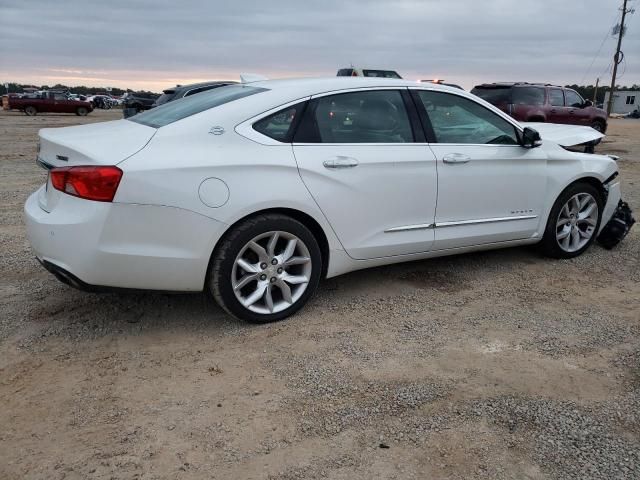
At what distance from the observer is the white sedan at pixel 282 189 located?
3234 mm

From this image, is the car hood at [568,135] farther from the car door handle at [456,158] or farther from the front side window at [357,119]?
the front side window at [357,119]

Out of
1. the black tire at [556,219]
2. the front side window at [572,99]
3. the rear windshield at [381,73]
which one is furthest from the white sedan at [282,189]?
the front side window at [572,99]

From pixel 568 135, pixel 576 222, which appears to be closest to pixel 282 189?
pixel 576 222

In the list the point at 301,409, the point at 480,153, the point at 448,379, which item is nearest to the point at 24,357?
the point at 301,409

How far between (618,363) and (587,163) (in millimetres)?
2369

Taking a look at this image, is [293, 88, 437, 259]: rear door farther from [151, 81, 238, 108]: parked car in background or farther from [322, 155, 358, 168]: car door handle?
[151, 81, 238, 108]: parked car in background

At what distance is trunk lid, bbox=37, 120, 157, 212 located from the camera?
322cm

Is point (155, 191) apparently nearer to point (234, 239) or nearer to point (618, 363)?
point (234, 239)

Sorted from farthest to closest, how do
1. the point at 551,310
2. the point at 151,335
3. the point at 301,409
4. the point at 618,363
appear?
1. the point at 551,310
2. the point at 151,335
3. the point at 618,363
4. the point at 301,409

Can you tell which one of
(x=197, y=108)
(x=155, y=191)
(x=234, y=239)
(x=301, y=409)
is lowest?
(x=301, y=409)

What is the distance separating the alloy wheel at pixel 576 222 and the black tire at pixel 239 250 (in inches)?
102

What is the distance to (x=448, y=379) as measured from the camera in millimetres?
3119

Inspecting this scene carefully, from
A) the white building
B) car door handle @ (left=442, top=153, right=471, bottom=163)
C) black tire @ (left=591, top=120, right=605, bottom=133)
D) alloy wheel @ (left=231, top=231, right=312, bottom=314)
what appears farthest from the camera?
the white building

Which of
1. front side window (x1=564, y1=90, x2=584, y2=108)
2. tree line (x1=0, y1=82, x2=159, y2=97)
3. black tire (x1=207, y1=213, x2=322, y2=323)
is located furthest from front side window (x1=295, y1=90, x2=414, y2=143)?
tree line (x1=0, y1=82, x2=159, y2=97)
